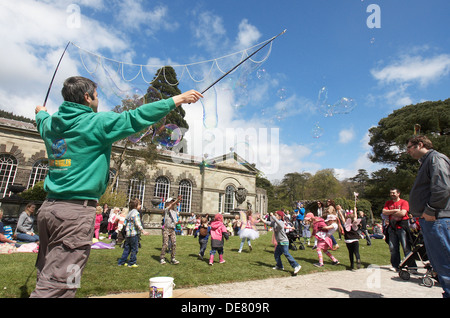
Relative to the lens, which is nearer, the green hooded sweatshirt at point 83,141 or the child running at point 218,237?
the green hooded sweatshirt at point 83,141

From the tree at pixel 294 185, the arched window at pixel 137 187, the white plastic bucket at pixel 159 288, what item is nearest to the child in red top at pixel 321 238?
the white plastic bucket at pixel 159 288

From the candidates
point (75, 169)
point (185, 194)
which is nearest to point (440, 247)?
point (75, 169)

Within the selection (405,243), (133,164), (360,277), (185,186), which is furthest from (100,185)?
(185,186)

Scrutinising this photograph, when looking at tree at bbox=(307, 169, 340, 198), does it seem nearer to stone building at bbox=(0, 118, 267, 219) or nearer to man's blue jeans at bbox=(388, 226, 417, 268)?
stone building at bbox=(0, 118, 267, 219)

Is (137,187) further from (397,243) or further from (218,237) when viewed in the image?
(397,243)

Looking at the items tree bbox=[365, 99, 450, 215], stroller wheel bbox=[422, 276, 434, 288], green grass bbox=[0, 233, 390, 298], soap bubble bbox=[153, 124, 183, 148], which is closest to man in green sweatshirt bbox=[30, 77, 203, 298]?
green grass bbox=[0, 233, 390, 298]

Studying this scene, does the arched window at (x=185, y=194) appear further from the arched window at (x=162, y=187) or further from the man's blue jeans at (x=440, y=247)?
the man's blue jeans at (x=440, y=247)

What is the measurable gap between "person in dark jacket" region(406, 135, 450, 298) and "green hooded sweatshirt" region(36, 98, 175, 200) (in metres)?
3.05

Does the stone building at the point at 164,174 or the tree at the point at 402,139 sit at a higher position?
the tree at the point at 402,139

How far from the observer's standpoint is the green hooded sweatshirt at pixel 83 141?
208 cm

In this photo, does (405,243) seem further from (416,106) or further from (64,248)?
(416,106)

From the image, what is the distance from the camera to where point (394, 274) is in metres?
6.36

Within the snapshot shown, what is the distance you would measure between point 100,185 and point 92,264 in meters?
5.22

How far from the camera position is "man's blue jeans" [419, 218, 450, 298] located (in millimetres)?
2617
